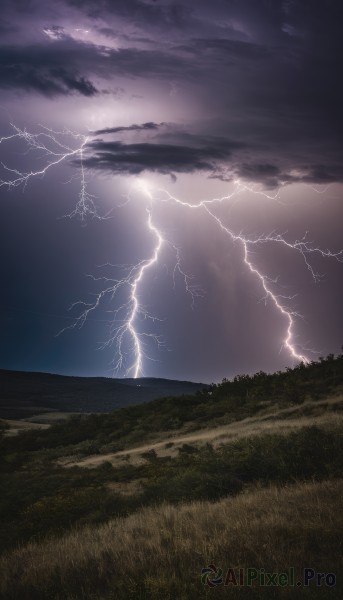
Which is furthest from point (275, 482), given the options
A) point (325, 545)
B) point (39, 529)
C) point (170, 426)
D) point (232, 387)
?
point (232, 387)

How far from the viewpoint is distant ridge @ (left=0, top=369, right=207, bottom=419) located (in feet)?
324

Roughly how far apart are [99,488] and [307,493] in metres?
6.69

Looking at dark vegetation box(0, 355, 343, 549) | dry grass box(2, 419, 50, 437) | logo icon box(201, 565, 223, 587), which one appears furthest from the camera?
dry grass box(2, 419, 50, 437)

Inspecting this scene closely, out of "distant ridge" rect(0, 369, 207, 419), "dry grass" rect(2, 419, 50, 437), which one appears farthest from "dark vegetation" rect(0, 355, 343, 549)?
"distant ridge" rect(0, 369, 207, 419)

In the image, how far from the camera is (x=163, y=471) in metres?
12.7

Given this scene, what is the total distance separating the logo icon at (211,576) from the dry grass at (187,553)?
0.07 m

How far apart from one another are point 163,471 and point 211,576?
27.9ft

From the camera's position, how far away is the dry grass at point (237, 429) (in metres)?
17.0

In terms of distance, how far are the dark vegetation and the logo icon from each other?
12.9ft

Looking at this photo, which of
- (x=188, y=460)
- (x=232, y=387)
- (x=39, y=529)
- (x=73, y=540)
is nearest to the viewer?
(x=73, y=540)

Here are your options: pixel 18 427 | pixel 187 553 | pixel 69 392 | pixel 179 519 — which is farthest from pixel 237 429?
pixel 69 392

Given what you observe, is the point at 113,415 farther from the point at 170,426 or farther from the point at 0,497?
the point at 0,497

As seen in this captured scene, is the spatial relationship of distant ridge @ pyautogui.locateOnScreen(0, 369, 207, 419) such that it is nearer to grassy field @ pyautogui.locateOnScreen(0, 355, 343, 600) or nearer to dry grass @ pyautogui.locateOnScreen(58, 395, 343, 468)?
dry grass @ pyautogui.locateOnScreen(58, 395, 343, 468)

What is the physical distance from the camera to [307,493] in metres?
6.92
